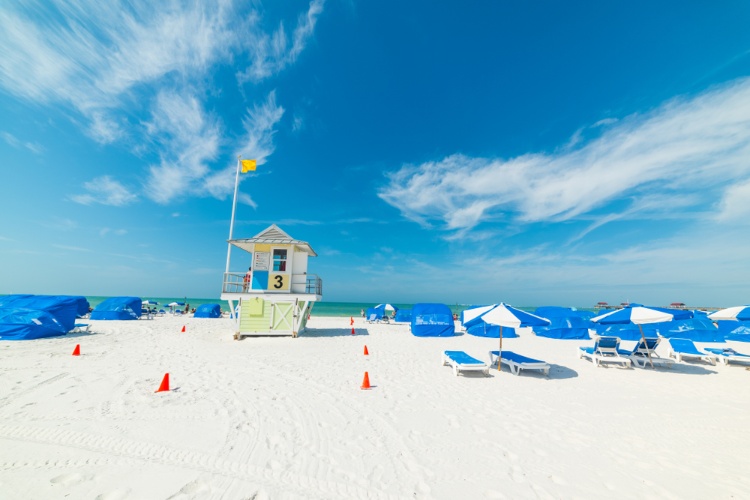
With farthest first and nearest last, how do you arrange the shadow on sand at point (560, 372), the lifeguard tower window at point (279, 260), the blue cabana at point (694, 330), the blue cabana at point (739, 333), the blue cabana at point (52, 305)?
the blue cabana at point (694, 330), the lifeguard tower window at point (279, 260), the blue cabana at point (739, 333), the blue cabana at point (52, 305), the shadow on sand at point (560, 372)

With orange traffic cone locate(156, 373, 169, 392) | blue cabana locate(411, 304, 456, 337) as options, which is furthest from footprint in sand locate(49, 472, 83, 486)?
blue cabana locate(411, 304, 456, 337)

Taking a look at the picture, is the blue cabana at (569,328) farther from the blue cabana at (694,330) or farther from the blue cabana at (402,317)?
the blue cabana at (402,317)

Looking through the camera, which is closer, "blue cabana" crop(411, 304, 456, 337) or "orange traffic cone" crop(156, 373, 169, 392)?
"orange traffic cone" crop(156, 373, 169, 392)

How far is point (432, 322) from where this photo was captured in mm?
21484

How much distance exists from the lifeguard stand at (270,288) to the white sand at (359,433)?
6854 mm

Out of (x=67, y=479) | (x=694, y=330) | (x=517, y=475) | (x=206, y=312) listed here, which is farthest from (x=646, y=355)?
(x=206, y=312)

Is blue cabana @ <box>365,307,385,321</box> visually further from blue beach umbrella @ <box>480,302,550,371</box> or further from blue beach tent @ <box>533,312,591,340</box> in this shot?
blue beach umbrella @ <box>480,302,550,371</box>

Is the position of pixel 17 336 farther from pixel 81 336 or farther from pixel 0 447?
pixel 0 447

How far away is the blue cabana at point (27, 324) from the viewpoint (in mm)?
15086

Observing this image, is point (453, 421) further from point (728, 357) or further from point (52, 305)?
point (52, 305)

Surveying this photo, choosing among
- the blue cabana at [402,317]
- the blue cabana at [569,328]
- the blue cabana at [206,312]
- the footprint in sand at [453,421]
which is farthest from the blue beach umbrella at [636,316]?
the blue cabana at [206,312]

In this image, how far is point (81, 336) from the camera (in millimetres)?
16531

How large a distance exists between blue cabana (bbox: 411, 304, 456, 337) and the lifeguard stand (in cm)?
764

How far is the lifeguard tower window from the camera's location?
694 inches
